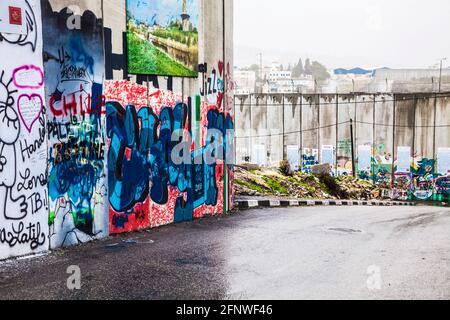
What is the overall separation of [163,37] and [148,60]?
744mm

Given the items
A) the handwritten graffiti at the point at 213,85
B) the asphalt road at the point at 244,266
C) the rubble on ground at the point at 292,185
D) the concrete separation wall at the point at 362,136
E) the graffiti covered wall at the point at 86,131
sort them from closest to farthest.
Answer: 1. the asphalt road at the point at 244,266
2. the graffiti covered wall at the point at 86,131
3. the handwritten graffiti at the point at 213,85
4. the rubble on ground at the point at 292,185
5. the concrete separation wall at the point at 362,136

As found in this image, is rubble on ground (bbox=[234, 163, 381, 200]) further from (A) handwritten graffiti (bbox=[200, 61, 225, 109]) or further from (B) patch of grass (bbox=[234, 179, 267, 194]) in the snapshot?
(A) handwritten graffiti (bbox=[200, 61, 225, 109])

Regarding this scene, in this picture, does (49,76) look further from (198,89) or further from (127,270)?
(198,89)

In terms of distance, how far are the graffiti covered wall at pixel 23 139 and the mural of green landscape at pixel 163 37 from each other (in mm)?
2117

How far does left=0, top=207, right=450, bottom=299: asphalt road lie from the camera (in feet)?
18.5

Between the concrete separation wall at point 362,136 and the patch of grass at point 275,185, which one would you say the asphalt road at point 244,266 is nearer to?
the patch of grass at point 275,185

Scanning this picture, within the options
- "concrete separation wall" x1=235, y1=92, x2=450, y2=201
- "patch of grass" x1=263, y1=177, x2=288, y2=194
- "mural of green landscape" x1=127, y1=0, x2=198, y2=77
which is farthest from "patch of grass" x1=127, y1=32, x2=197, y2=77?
"concrete separation wall" x1=235, y1=92, x2=450, y2=201

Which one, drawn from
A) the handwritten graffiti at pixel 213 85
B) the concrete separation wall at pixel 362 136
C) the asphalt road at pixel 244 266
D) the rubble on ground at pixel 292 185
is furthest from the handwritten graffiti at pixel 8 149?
the concrete separation wall at pixel 362 136

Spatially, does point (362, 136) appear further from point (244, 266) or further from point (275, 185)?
point (244, 266)

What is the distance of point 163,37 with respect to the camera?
9875 mm

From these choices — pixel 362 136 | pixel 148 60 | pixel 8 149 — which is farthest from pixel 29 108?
pixel 362 136

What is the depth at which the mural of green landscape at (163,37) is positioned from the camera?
9.06 metres

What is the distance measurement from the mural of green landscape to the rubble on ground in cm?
768

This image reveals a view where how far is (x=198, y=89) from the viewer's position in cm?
1112
